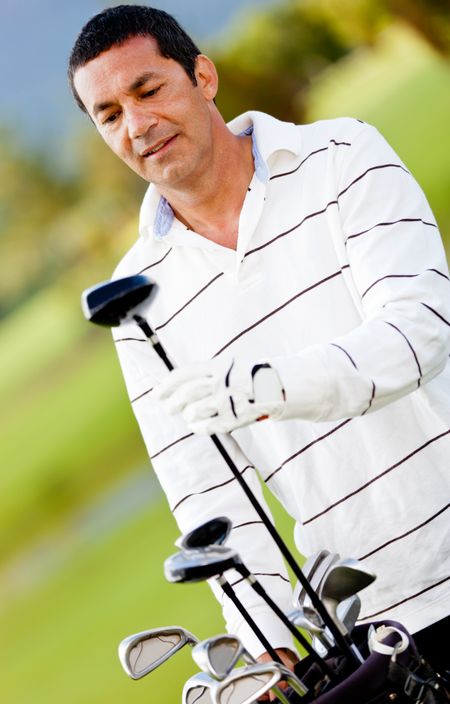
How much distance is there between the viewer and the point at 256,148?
1.73 meters

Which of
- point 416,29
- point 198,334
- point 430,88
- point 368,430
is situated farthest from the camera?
point 430,88

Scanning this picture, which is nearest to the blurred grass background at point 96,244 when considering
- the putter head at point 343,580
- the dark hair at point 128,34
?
the dark hair at point 128,34

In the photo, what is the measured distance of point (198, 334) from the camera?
1.70m

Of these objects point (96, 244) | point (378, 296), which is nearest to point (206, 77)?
point (378, 296)

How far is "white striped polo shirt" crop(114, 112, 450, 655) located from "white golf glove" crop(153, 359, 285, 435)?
28cm

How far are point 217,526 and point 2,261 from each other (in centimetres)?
695

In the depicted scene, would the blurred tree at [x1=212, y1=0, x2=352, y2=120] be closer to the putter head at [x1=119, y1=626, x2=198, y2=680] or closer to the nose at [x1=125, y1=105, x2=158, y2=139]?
the nose at [x1=125, y1=105, x2=158, y2=139]

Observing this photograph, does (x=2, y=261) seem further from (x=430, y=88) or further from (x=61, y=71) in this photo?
(x=430, y=88)

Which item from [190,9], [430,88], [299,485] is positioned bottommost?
[299,485]

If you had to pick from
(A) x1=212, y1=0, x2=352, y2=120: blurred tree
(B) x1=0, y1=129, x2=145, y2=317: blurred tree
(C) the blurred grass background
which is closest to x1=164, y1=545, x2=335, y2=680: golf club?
(C) the blurred grass background

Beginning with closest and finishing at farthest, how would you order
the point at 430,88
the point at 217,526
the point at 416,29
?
the point at 217,526 < the point at 416,29 < the point at 430,88

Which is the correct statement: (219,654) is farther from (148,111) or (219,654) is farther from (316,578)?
(148,111)

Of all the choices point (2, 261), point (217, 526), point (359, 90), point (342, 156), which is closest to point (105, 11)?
point (342, 156)

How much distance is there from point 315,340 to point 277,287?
10 centimetres
